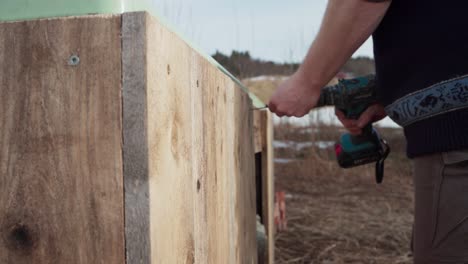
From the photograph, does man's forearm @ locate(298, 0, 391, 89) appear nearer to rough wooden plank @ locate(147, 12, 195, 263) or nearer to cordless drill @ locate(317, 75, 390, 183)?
rough wooden plank @ locate(147, 12, 195, 263)

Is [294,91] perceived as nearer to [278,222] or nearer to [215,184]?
[215,184]

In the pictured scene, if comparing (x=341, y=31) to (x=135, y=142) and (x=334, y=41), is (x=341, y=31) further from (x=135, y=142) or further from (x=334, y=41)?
(x=135, y=142)

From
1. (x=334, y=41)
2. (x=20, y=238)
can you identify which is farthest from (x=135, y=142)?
(x=334, y=41)

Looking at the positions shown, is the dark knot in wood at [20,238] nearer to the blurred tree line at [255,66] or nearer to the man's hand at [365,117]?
the man's hand at [365,117]

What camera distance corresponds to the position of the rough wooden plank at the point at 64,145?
817 mm

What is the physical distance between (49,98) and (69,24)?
0.40 ft

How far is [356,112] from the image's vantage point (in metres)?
1.86

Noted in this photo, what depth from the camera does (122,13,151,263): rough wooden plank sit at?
804mm

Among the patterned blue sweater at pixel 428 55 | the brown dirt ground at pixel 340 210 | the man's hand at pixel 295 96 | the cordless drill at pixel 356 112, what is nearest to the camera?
the patterned blue sweater at pixel 428 55

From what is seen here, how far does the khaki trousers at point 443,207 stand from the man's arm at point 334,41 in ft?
1.00

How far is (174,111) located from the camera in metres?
0.95

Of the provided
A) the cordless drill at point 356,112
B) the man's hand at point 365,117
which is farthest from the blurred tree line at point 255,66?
the man's hand at point 365,117

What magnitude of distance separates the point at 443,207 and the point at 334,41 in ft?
1.47

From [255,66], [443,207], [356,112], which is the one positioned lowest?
[443,207]
